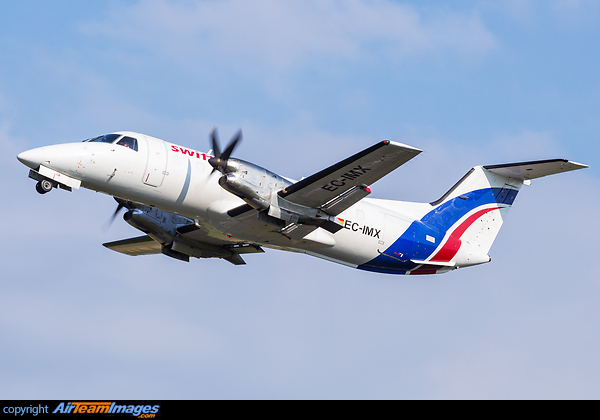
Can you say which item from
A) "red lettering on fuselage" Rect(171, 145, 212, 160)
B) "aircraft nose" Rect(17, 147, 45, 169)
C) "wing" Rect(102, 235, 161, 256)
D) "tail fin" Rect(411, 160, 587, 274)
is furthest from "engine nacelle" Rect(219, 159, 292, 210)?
"wing" Rect(102, 235, 161, 256)

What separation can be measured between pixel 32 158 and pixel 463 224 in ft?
43.8

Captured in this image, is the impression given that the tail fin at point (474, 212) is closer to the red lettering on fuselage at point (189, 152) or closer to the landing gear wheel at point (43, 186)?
the red lettering on fuselage at point (189, 152)

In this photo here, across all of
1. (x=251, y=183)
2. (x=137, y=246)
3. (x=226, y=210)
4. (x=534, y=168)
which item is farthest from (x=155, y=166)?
(x=534, y=168)

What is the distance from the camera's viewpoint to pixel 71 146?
18.0m

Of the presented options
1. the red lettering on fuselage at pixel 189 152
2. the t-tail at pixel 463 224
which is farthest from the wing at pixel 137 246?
the t-tail at pixel 463 224

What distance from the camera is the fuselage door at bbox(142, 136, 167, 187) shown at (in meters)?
18.2

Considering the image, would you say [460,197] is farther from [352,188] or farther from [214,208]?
[214,208]

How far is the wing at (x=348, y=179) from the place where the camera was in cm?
1666

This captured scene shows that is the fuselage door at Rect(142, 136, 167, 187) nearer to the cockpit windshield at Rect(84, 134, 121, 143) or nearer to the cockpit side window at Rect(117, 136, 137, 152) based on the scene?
the cockpit side window at Rect(117, 136, 137, 152)

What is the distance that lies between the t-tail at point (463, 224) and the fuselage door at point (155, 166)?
7.01 m

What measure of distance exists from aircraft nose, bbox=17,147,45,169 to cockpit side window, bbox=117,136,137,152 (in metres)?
1.96

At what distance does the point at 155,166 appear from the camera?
59.9 ft

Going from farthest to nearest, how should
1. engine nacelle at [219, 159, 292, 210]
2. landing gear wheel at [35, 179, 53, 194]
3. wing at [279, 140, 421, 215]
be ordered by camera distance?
1. engine nacelle at [219, 159, 292, 210]
2. landing gear wheel at [35, 179, 53, 194]
3. wing at [279, 140, 421, 215]
